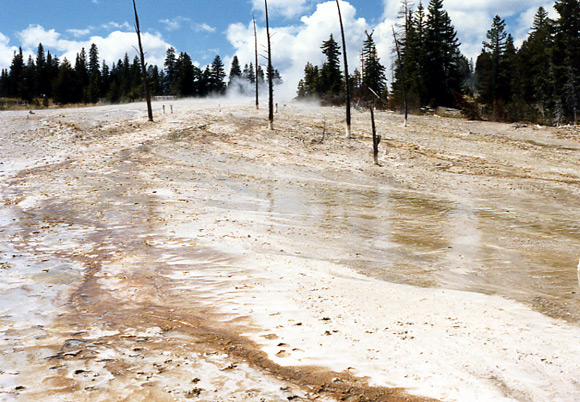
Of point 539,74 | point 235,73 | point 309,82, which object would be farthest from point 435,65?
point 235,73

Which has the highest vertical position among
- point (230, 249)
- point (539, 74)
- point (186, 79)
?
point (186, 79)

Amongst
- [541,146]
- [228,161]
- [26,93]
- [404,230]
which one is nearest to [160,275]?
[404,230]

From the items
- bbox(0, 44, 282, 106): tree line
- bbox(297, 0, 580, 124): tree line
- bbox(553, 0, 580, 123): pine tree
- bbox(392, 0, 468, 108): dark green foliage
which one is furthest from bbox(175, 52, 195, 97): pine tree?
bbox(553, 0, 580, 123): pine tree

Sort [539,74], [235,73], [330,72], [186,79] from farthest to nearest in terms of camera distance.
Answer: [235,73], [186,79], [330,72], [539,74]

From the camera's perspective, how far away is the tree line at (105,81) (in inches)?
3159

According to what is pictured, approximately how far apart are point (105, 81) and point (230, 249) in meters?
103

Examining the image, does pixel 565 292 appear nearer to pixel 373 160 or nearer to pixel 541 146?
pixel 373 160

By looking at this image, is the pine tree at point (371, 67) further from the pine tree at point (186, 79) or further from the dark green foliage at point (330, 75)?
the pine tree at point (186, 79)

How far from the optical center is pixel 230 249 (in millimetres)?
8812

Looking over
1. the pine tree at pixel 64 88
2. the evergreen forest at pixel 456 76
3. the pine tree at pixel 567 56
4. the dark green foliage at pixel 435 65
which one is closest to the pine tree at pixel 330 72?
the evergreen forest at pixel 456 76

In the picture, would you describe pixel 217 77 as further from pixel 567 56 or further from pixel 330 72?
pixel 567 56

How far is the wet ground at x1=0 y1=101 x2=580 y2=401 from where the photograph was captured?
4.21 meters

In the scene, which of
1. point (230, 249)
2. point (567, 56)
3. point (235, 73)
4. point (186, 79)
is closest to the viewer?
point (230, 249)

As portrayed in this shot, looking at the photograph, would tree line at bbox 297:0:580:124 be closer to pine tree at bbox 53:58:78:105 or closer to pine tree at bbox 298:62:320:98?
pine tree at bbox 298:62:320:98
